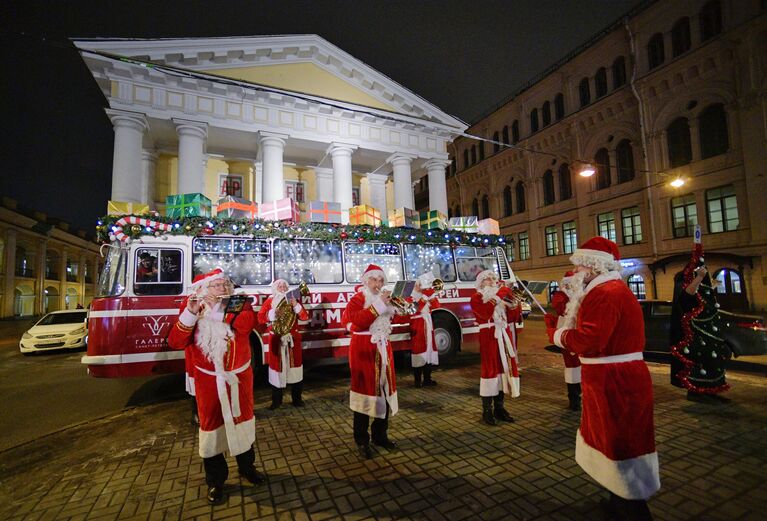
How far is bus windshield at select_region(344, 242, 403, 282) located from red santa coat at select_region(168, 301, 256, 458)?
495 centimetres

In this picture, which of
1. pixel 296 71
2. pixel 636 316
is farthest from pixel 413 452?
pixel 296 71

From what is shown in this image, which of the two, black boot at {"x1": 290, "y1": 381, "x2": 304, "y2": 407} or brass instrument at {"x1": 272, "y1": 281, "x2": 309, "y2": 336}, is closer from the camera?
brass instrument at {"x1": 272, "y1": 281, "x2": 309, "y2": 336}

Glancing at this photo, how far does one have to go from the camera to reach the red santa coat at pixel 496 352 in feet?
16.0

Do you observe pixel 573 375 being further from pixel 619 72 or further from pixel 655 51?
pixel 619 72

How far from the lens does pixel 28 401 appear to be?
23.6 ft

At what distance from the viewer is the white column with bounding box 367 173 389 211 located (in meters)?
20.7

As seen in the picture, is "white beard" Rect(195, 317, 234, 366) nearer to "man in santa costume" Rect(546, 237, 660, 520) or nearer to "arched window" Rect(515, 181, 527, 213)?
"man in santa costume" Rect(546, 237, 660, 520)

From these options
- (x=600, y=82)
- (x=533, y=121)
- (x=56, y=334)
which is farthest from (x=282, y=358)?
(x=533, y=121)

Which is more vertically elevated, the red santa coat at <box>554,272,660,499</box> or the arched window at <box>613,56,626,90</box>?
the arched window at <box>613,56,626,90</box>

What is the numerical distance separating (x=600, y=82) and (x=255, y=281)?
85.3 feet

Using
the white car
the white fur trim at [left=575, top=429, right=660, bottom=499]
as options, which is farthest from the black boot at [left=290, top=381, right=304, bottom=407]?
the white car

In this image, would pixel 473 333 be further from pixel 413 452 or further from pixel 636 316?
pixel 636 316

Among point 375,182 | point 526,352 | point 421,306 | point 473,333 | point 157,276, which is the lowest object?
point 526,352

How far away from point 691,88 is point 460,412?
2265cm
